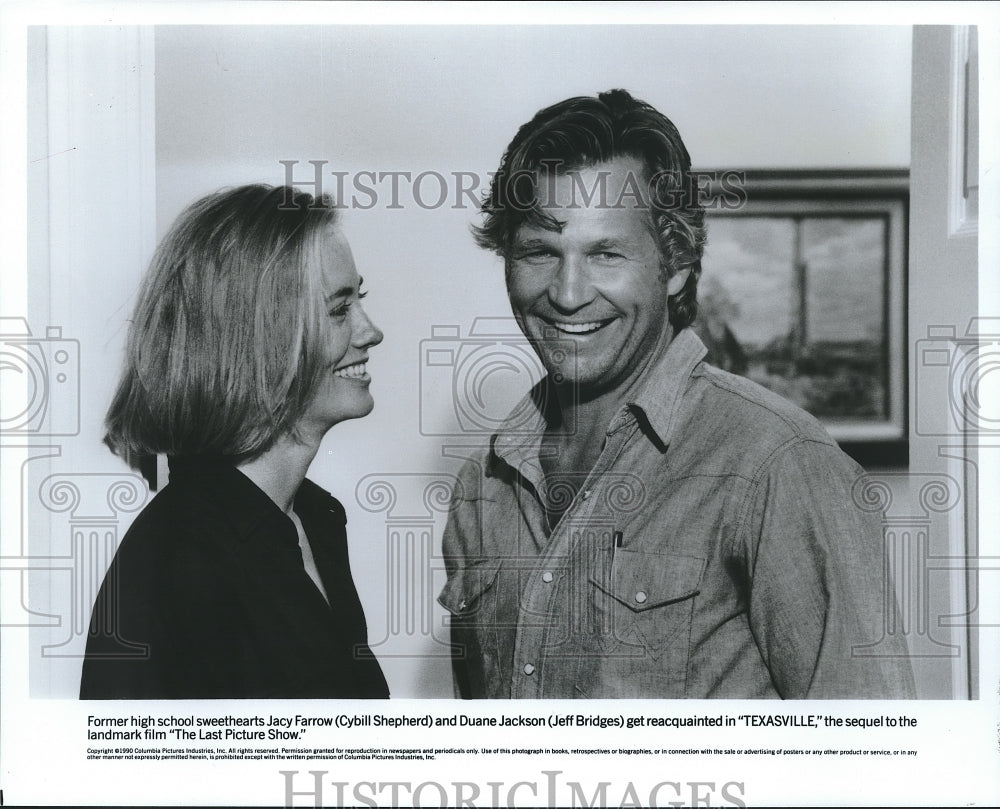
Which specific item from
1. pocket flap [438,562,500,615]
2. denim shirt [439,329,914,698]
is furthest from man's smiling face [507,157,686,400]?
pocket flap [438,562,500,615]

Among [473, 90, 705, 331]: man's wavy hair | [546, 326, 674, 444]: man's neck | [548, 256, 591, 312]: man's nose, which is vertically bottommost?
[546, 326, 674, 444]: man's neck

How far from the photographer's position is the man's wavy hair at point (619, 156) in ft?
9.32

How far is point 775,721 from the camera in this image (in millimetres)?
2863

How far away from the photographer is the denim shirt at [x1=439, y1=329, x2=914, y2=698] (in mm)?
2779

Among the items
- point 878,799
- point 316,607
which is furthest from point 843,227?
point 316,607

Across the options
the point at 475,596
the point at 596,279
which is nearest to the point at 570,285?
the point at 596,279

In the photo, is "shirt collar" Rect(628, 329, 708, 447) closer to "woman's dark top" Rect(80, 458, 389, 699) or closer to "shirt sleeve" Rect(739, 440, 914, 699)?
"shirt sleeve" Rect(739, 440, 914, 699)

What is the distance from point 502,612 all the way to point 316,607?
54 centimetres

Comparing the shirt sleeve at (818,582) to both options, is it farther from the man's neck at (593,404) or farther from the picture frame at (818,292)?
the man's neck at (593,404)

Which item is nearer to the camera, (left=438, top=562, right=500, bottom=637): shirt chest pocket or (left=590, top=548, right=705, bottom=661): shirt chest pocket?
(left=590, top=548, right=705, bottom=661): shirt chest pocket

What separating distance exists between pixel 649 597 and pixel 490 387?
2.47 ft

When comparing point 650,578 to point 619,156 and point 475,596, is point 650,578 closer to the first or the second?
point 475,596

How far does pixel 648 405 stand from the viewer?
2.85 meters

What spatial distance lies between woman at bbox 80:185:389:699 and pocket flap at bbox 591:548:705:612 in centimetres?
76
